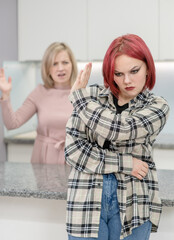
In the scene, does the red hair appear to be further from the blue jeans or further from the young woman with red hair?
the blue jeans

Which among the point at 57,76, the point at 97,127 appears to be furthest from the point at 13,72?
the point at 97,127

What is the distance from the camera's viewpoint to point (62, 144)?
7.35 feet

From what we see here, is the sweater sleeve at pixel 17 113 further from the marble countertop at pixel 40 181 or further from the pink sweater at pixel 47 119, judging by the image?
the marble countertop at pixel 40 181

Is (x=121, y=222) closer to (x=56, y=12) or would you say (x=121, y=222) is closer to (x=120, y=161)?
(x=120, y=161)

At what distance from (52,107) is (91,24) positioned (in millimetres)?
894

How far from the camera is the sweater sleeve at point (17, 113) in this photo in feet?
7.18

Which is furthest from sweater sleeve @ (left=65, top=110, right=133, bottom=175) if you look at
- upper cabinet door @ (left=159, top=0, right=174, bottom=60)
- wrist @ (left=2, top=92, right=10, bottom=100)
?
upper cabinet door @ (left=159, top=0, right=174, bottom=60)

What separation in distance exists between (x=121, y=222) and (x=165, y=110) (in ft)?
1.13

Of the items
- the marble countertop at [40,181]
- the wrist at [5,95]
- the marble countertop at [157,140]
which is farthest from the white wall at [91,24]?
the marble countertop at [40,181]

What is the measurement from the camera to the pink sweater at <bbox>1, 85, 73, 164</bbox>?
2.26 meters

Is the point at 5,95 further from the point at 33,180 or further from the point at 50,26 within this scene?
the point at 50,26

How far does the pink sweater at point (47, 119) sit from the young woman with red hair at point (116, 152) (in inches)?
43.5

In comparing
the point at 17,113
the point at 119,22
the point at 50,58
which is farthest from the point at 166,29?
the point at 17,113

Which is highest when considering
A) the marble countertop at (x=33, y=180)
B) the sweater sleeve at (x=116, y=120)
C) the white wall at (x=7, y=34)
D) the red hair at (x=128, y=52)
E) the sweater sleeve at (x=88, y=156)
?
the white wall at (x=7, y=34)
